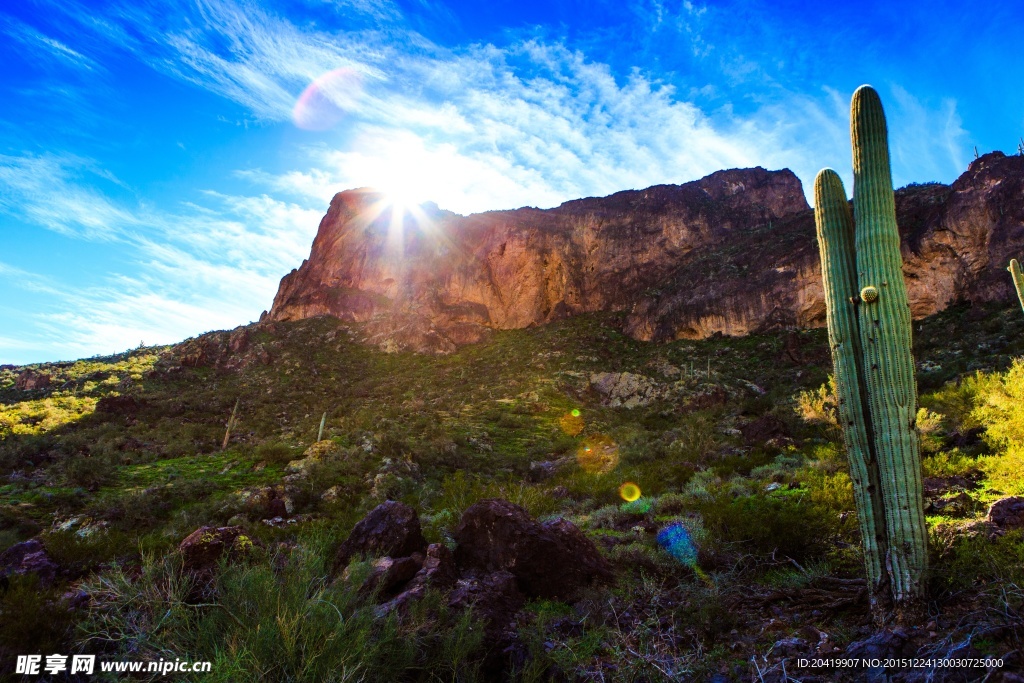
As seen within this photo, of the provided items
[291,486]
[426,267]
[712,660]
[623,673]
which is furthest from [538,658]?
[426,267]

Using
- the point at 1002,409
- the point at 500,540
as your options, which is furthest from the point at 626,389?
the point at 500,540

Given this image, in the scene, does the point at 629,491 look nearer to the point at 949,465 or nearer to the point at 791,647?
the point at 949,465

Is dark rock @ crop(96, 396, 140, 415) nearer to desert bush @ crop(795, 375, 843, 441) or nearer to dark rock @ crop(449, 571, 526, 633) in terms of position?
dark rock @ crop(449, 571, 526, 633)

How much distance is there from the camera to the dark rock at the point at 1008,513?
4.89 metres

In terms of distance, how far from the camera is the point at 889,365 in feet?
15.1

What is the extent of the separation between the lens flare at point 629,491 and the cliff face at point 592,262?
29689 mm

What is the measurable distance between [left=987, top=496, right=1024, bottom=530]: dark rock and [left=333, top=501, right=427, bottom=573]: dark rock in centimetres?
685

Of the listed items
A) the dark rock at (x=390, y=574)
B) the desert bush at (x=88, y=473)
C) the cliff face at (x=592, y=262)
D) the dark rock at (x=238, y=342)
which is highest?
the cliff face at (x=592, y=262)

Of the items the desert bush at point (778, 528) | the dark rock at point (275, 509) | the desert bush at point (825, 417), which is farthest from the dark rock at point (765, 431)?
the dark rock at point (275, 509)

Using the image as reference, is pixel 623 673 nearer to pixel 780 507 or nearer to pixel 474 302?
pixel 780 507

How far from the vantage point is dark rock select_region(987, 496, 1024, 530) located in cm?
489

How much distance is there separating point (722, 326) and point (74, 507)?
1557 inches

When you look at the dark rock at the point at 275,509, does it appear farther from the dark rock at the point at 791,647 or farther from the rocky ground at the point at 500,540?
the dark rock at the point at 791,647

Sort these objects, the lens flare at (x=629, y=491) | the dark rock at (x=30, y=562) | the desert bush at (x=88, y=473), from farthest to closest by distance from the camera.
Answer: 1. the desert bush at (x=88, y=473)
2. the lens flare at (x=629, y=491)
3. the dark rock at (x=30, y=562)
